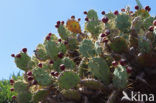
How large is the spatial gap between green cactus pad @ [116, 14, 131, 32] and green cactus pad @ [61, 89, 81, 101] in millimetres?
1261

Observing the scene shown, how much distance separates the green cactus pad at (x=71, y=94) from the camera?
12.5 feet

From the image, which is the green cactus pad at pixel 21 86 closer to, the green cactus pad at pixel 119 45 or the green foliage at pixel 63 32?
the green foliage at pixel 63 32

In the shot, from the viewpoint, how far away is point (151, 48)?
379 centimetres

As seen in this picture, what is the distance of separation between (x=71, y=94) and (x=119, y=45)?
0.91m

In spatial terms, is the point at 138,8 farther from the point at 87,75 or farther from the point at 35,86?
the point at 35,86

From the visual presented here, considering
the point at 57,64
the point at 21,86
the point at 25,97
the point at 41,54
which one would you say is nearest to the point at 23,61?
the point at 41,54

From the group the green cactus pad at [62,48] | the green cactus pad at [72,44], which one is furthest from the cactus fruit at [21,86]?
the green cactus pad at [72,44]

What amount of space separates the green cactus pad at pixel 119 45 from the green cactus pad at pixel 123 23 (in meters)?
0.57

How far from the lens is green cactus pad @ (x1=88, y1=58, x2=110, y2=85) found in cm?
371

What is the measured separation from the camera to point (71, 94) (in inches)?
151

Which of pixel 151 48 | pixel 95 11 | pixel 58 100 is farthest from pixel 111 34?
pixel 95 11

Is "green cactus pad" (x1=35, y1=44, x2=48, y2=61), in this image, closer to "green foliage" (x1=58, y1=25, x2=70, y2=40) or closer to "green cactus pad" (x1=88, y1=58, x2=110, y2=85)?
"green foliage" (x1=58, y1=25, x2=70, y2=40)

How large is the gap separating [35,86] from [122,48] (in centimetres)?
151

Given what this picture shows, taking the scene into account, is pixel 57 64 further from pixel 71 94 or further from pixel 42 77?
pixel 71 94
